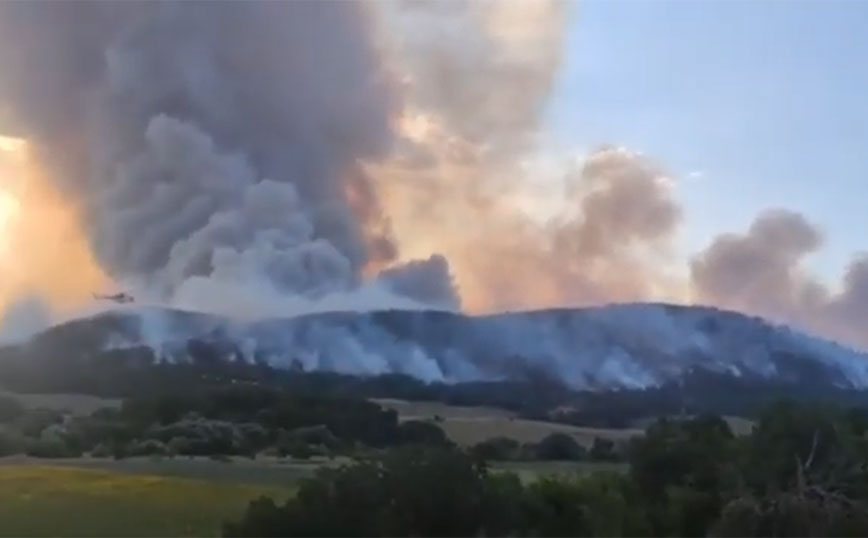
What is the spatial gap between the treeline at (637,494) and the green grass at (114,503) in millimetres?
A: 4417

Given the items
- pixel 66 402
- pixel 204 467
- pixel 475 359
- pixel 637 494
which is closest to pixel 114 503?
pixel 204 467

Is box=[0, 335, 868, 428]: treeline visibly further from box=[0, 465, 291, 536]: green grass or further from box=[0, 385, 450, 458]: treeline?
box=[0, 465, 291, 536]: green grass

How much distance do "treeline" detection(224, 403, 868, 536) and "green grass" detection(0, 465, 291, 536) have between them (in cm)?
442

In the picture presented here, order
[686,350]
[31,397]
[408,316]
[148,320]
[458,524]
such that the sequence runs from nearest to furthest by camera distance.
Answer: [458,524], [31,397], [148,320], [408,316], [686,350]

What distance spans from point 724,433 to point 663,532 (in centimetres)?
624

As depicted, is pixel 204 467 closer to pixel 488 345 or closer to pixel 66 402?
pixel 66 402

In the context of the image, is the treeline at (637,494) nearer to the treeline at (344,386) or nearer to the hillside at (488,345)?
the treeline at (344,386)

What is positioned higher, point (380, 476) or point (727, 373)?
point (727, 373)

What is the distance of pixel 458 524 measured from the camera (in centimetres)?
2344

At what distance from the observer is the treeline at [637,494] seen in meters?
23.4

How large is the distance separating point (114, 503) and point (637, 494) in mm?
13379

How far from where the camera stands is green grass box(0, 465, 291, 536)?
29797 mm

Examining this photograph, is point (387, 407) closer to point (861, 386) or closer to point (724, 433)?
point (724, 433)

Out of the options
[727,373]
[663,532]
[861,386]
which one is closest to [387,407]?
[663,532]
